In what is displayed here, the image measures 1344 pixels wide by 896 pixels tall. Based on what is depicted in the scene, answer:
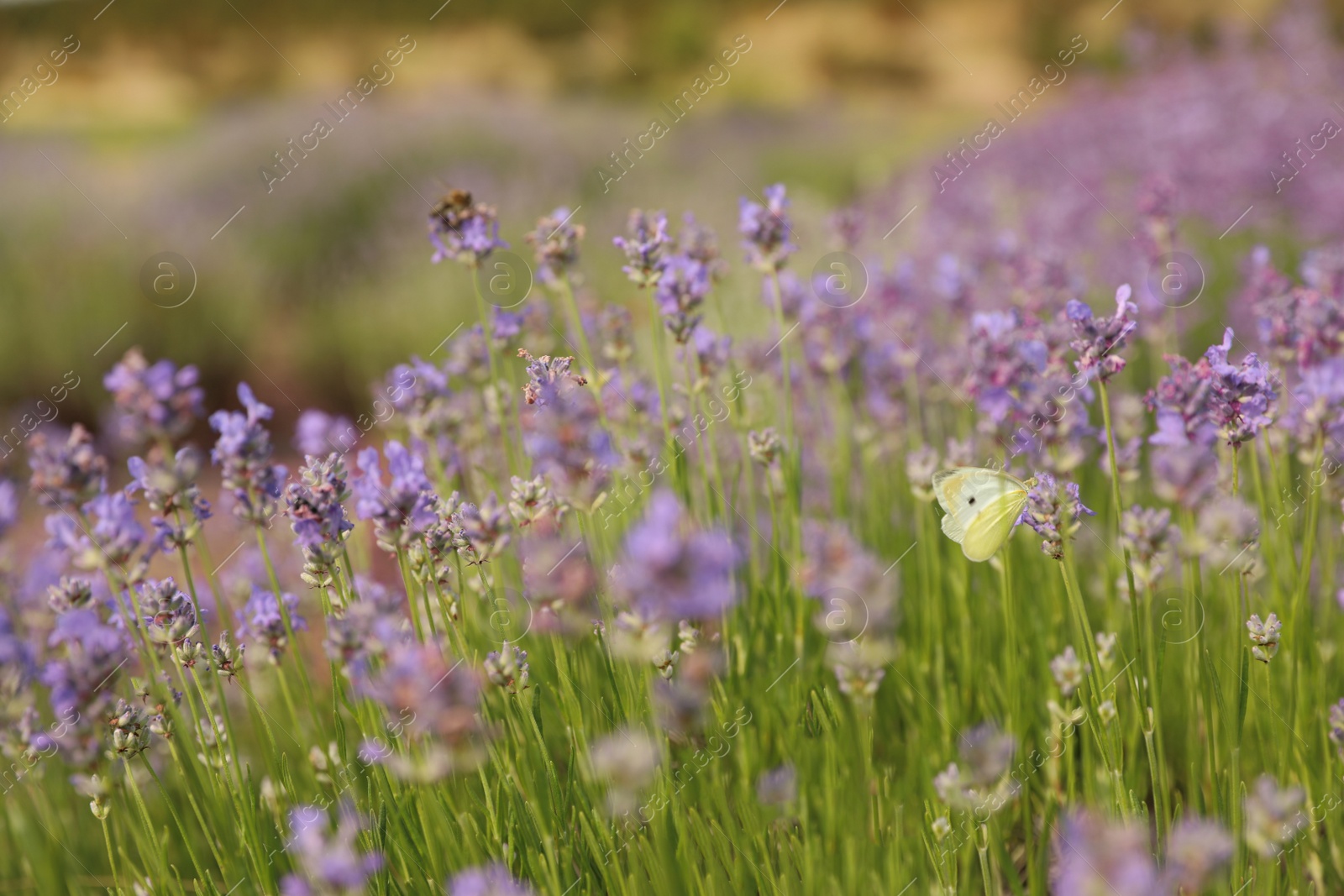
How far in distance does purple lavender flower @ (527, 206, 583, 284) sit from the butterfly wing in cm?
85

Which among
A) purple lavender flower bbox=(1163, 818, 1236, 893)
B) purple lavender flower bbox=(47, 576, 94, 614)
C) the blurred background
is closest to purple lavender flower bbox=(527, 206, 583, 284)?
purple lavender flower bbox=(47, 576, 94, 614)

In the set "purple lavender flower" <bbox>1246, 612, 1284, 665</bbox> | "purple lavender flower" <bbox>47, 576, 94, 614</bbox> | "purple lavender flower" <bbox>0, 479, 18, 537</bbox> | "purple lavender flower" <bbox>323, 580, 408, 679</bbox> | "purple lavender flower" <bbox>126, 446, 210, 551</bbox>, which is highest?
"purple lavender flower" <bbox>0, 479, 18, 537</bbox>

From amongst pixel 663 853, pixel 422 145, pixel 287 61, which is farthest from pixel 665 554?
pixel 287 61

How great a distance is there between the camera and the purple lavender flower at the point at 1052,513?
50.3 inches

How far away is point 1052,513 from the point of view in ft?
4.22

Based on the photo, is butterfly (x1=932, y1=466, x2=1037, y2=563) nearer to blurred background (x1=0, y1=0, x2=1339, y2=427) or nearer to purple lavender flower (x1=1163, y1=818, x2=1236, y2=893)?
purple lavender flower (x1=1163, y1=818, x2=1236, y2=893)

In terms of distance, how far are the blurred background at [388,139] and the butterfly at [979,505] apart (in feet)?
14.5

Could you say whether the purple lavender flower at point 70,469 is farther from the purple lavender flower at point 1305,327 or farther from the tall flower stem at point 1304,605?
the purple lavender flower at point 1305,327

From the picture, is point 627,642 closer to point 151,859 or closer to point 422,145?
point 151,859

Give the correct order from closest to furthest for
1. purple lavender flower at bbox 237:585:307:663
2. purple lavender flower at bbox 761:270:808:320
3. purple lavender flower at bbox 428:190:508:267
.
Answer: purple lavender flower at bbox 237:585:307:663 → purple lavender flower at bbox 428:190:508:267 → purple lavender flower at bbox 761:270:808:320

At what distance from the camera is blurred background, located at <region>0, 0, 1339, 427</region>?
7.67 metres

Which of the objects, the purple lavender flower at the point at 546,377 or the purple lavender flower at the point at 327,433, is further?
the purple lavender flower at the point at 327,433
